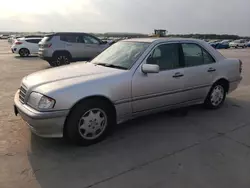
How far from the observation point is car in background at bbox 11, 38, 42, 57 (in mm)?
20516

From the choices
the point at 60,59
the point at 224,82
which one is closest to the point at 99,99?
the point at 224,82

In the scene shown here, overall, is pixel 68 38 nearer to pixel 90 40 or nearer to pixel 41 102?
pixel 90 40

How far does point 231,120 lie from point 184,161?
1.99 m

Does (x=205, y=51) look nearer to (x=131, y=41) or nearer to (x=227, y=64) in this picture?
(x=227, y=64)

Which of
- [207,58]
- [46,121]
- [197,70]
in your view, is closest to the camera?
[46,121]

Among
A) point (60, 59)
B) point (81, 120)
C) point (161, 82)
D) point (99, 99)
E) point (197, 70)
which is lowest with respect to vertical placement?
point (81, 120)

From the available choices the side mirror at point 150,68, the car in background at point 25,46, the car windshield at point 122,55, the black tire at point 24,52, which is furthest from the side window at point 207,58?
the black tire at point 24,52

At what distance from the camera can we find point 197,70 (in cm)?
506

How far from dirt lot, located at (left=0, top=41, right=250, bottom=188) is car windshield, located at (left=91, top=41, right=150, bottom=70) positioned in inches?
41.8

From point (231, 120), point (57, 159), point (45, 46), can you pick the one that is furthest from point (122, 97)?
point (45, 46)

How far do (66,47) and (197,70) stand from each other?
931cm

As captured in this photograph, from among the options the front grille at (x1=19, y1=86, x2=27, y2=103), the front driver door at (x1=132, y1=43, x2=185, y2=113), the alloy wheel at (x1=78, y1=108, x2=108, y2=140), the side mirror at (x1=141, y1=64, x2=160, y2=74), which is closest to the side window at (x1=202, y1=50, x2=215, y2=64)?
the front driver door at (x1=132, y1=43, x2=185, y2=113)

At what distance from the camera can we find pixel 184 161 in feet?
11.4

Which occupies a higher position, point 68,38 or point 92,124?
point 68,38
